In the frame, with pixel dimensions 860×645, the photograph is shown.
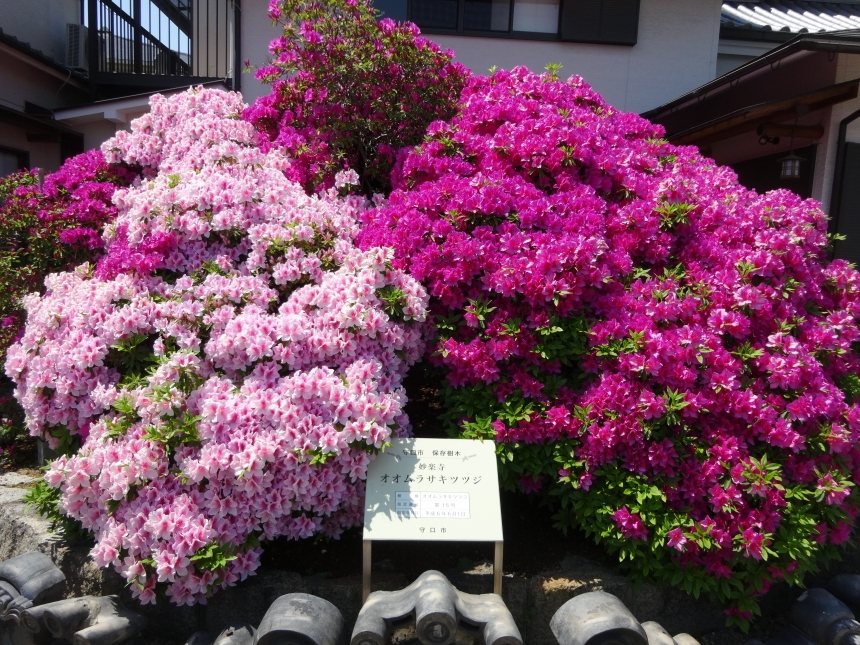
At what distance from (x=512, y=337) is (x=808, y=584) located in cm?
212

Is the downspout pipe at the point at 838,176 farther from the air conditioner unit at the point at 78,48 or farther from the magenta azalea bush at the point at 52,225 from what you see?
the air conditioner unit at the point at 78,48

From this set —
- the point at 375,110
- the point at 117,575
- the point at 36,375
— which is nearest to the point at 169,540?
the point at 117,575

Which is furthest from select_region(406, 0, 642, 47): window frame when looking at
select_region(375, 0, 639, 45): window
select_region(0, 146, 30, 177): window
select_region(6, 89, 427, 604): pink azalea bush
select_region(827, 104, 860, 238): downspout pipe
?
select_region(0, 146, 30, 177): window

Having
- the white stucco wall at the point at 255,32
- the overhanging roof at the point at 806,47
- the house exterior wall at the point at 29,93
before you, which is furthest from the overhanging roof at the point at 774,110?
the house exterior wall at the point at 29,93

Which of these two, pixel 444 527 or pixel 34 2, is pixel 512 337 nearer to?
pixel 444 527

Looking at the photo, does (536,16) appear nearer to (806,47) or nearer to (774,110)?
(774,110)

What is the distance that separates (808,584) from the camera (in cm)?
328

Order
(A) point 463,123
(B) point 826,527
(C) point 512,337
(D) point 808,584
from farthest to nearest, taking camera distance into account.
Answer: (A) point 463,123
(D) point 808,584
(C) point 512,337
(B) point 826,527

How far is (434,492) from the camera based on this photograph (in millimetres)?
2746

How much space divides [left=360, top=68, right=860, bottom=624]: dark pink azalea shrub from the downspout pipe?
2.57 metres

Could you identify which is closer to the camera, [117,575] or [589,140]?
[117,575]

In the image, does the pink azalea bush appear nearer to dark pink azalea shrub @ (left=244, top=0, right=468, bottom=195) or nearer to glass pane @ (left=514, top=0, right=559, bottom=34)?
dark pink azalea shrub @ (left=244, top=0, right=468, bottom=195)

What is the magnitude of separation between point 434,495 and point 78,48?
10.9 m

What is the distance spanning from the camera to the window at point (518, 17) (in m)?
7.94
